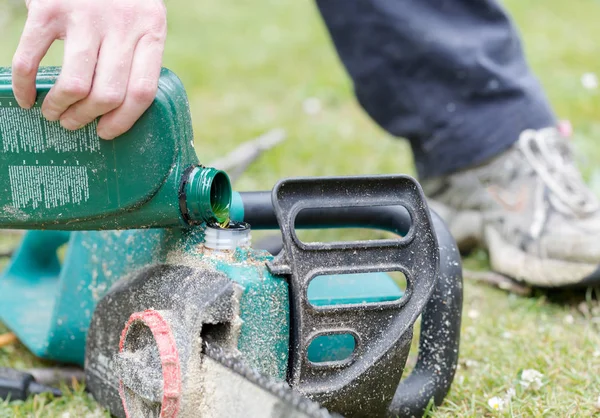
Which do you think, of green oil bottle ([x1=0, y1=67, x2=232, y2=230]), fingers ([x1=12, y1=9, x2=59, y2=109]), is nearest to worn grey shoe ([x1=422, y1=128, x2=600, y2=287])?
green oil bottle ([x1=0, y1=67, x2=232, y2=230])

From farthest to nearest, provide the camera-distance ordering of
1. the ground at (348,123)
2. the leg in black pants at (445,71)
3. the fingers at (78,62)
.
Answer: the leg in black pants at (445,71), the ground at (348,123), the fingers at (78,62)

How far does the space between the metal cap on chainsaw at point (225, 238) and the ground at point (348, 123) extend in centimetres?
36

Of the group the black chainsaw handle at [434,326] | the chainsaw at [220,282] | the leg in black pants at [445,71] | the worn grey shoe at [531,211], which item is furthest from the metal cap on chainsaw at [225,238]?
the leg in black pants at [445,71]

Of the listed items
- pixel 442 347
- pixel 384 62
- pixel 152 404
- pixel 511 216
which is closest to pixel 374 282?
pixel 442 347

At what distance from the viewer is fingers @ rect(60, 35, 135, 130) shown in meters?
1.00

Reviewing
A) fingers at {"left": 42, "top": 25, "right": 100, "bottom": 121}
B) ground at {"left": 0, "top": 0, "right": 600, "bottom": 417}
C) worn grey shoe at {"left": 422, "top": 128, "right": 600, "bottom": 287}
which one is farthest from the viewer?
worn grey shoe at {"left": 422, "top": 128, "right": 600, "bottom": 287}

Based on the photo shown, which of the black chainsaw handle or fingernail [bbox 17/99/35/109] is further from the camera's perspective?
the black chainsaw handle

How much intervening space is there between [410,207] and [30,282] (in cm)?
100

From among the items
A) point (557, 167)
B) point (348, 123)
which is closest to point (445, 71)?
point (557, 167)

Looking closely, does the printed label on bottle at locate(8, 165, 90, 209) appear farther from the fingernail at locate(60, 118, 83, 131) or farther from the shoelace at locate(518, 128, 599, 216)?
the shoelace at locate(518, 128, 599, 216)

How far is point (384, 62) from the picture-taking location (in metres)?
2.07

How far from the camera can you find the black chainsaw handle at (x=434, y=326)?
121 centimetres

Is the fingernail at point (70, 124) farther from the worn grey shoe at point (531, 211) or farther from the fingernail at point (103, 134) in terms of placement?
the worn grey shoe at point (531, 211)

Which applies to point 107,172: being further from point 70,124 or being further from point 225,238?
point 225,238
